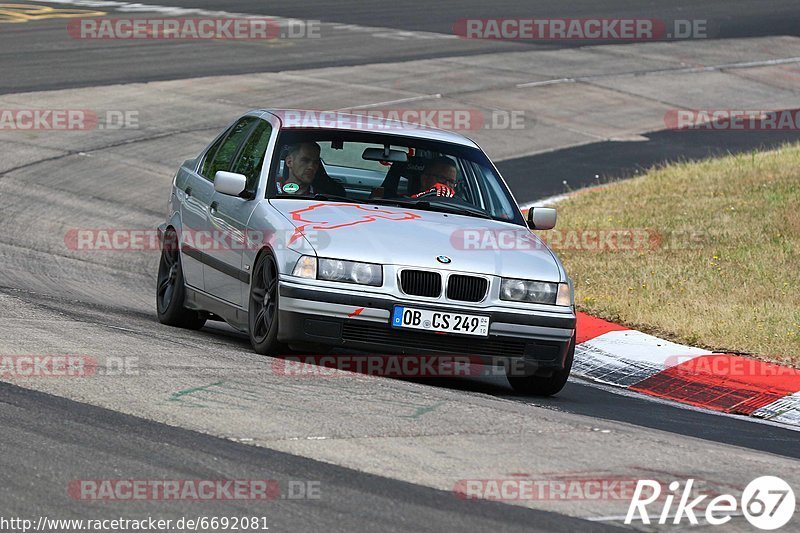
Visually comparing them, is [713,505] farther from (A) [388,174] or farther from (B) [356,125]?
(B) [356,125]

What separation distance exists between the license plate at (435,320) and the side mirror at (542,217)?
5.30 ft

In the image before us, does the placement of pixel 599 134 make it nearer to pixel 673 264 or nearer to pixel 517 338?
pixel 673 264

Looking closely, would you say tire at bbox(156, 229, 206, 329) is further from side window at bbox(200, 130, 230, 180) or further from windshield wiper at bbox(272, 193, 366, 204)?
windshield wiper at bbox(272, 193, 366, 204)

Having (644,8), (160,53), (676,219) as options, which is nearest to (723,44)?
(644,8)

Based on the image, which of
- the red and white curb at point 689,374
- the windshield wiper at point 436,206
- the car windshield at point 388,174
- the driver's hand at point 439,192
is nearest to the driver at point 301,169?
the car windshield at point 388,174

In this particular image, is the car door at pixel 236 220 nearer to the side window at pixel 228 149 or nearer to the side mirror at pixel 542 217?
the side window at pixel 228 149

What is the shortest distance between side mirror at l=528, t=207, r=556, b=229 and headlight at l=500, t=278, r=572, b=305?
118 centimetres

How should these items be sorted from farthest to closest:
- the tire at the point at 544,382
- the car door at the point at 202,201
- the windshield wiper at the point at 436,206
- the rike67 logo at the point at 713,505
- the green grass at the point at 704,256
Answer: the green grass at the point at 704,256 → the car door at the point at 202,201 → the windshield wiper at the point at 436,206 → the tire at the point at 544,382 → the rike67 logo at the point at 713,505

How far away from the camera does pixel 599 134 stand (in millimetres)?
22688

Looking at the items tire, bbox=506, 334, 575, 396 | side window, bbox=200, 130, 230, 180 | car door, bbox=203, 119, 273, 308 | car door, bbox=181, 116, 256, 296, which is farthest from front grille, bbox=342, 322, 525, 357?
side window, bbox=200, 130, 230, 180

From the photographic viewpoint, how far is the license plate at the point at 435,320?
8.18 metres

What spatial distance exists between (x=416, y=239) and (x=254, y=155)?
173 cm

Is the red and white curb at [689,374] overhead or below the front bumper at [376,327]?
below

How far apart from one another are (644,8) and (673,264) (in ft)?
85.9
